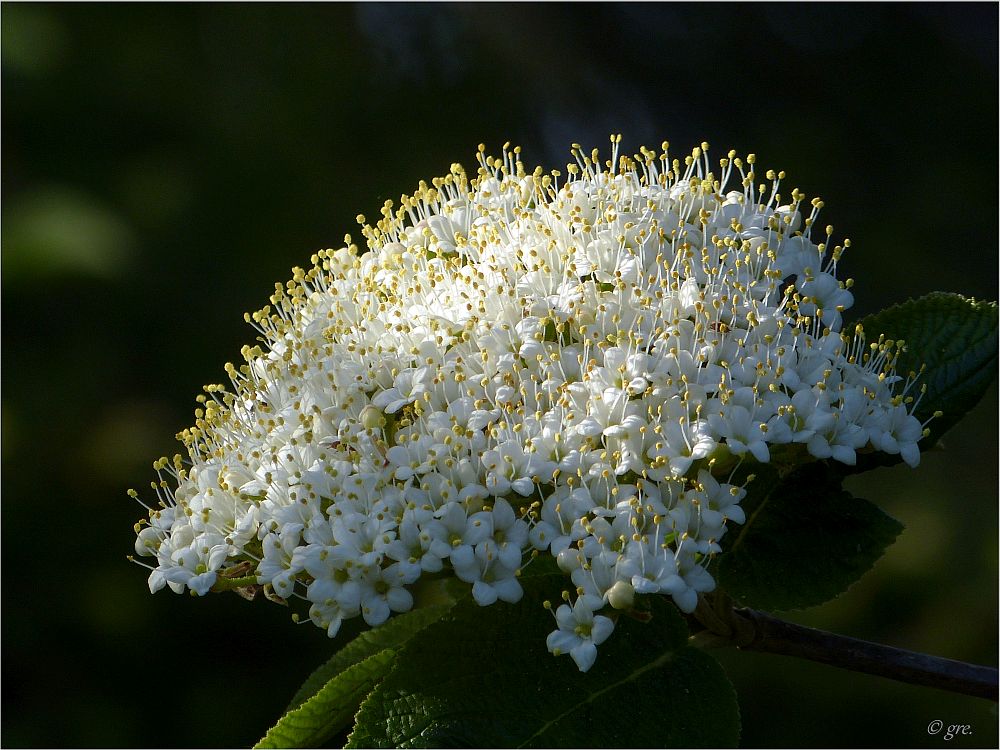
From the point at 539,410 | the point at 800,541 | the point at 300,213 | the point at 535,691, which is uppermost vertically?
the point at 300,213

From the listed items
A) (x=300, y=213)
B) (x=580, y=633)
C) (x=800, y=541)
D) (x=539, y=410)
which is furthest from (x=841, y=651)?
(x=300, y=213)

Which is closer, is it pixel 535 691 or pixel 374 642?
pixel 535 691

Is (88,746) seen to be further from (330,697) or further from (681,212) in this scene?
(681,212)

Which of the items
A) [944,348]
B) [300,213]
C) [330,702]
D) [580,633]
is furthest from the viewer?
[300,213]

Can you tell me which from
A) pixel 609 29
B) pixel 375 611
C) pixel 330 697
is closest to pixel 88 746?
pixel 330 697

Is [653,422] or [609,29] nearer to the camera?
[653,422]

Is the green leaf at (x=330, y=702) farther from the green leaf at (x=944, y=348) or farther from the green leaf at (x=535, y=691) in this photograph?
the green leaf at (x=944, y=348)

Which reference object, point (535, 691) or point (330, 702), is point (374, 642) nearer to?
point (330, 702)
